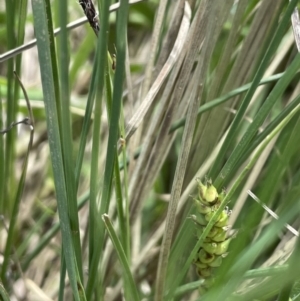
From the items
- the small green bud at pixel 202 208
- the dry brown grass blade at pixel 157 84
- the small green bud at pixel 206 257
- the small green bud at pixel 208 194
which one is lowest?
the small green bud at pixel 206 257

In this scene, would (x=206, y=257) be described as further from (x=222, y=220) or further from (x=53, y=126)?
(x=53, y=126)

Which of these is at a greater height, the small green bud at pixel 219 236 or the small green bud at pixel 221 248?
the small green bud at pixel 219 236

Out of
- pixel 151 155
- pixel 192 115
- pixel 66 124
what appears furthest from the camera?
pixel 151 155

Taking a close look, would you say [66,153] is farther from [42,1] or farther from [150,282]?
[150,282]

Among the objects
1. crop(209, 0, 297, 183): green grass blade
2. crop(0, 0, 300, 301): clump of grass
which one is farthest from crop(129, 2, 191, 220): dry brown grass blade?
crop(209, 0, 297, 183): green grass blade

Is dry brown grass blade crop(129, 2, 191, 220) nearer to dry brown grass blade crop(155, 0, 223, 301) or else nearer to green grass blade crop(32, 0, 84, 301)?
dry brown grass blade crop(155, 0, 223, 301)

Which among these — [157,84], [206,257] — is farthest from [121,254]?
[157,84]

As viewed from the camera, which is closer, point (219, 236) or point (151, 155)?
point (219, 236)

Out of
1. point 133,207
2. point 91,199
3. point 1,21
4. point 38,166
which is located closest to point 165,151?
point 133,207

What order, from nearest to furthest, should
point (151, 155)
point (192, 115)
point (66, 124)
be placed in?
point (66, 124)
point (192, 115)
point (151, 155)

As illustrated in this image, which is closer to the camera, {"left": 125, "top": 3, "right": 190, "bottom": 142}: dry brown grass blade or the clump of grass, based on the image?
the clump of grass

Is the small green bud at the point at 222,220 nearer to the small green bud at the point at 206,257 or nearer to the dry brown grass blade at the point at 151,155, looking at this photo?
the small green bud at the point at 206,257

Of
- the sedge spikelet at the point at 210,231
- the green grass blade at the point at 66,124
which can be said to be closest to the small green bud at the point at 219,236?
the sedge spikelet at the point at 210,231
